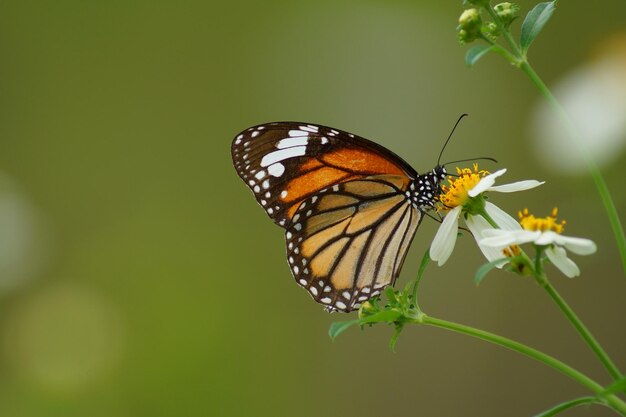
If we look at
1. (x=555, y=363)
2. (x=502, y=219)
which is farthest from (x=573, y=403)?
(x=502, y=219)

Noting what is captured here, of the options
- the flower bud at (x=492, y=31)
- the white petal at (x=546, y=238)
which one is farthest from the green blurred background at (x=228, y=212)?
the white petal at (x=546, y=238)

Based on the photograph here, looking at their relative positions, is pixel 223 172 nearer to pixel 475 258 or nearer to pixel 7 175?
pixel 7 175

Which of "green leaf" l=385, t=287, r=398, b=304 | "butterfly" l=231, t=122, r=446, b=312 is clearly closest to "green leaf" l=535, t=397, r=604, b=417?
"green leaf" l=385, t=287, r=398, b=304

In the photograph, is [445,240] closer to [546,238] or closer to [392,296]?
[392,296]

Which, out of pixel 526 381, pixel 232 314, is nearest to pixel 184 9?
pixel 232 314

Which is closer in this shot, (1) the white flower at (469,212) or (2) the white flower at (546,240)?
(2) the white flower at (546,240)

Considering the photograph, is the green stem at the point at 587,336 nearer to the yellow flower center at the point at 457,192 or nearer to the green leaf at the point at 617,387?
the green leaf at the point at 617,387

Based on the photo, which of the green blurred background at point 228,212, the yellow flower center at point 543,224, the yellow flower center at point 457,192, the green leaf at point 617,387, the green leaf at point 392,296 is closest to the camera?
the green leaf at point 617,387
